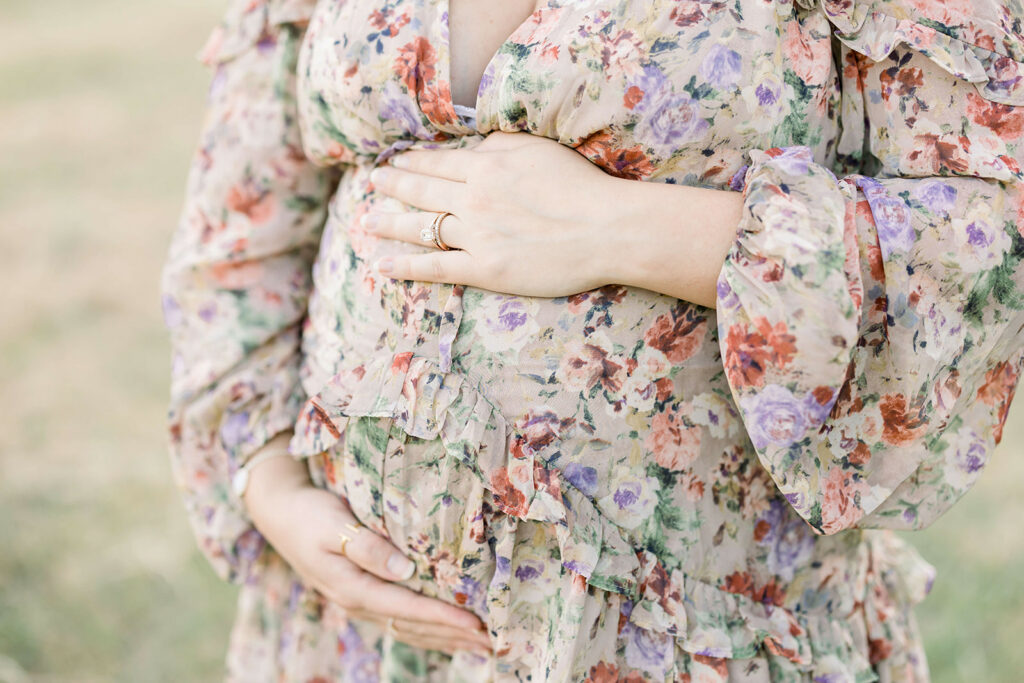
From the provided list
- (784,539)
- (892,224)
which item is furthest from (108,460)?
(892,224)

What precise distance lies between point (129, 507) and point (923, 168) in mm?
2550

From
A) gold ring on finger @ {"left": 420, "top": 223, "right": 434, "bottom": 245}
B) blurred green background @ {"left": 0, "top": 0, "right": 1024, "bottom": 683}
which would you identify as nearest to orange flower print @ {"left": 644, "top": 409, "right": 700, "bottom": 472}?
gold ring on finger @ {"left": 420, "top": 223, "right": 434, "bottom": 245}

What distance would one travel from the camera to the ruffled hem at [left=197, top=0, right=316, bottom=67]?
1180mm

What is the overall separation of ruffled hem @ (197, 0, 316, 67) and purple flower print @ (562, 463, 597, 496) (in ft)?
2.56

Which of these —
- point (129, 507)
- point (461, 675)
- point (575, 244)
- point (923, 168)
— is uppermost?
point (923, 168)

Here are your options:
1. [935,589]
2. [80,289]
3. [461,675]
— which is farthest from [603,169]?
[80,289]

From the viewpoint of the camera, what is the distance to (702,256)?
85 centimetres

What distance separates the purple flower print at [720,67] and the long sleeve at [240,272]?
2.12ft

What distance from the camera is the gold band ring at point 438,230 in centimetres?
97

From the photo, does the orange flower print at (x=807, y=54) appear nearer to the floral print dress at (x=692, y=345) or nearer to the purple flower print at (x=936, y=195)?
the floral print dress at (x=692, y=345)

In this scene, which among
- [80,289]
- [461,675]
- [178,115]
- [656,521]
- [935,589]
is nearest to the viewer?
[656,521]

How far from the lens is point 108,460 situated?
278 cm

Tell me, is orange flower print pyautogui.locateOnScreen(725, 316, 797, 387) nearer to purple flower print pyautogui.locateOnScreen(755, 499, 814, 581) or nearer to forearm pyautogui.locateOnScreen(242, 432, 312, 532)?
purple flower print pyautogui.locateOnScreen(755, 499, 814, 581)

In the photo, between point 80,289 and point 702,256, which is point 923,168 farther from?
point 80,289
